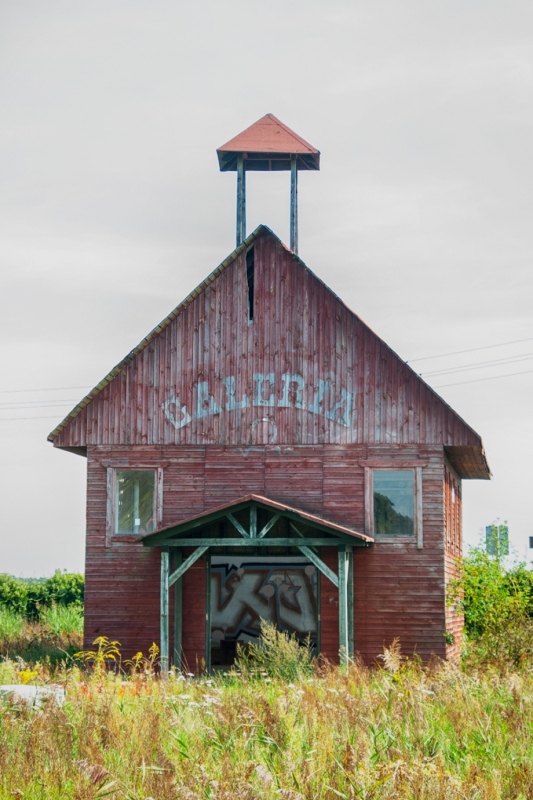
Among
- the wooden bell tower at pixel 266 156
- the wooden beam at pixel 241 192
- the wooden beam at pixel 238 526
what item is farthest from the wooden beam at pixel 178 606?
the wooden beam at pixel 241 192

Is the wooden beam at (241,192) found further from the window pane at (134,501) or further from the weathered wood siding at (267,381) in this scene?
the window pane at (134,501)

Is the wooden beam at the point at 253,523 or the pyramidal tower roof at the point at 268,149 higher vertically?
the pyramidal tower roof at the point at 268,149

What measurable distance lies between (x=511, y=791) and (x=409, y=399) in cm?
1422

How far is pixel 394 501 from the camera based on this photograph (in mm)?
21438

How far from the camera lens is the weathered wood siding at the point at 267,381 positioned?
21594mm

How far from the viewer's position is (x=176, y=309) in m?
22.4

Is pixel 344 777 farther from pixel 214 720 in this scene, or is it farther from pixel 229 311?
pixel 229 311

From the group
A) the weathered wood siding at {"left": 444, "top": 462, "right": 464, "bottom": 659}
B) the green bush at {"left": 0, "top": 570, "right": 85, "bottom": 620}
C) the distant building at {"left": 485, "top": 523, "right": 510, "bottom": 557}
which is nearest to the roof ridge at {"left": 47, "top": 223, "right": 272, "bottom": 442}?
the weathered wood siding at {"left": 444, "top": 462, "right": 464, "bottom": 659}

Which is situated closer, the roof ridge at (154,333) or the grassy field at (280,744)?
the grassy field at (280,744)

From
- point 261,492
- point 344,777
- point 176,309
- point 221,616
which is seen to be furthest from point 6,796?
point 221,616

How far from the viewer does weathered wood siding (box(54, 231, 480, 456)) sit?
21594mm

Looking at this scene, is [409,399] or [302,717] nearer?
[302,717]

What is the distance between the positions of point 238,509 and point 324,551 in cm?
250

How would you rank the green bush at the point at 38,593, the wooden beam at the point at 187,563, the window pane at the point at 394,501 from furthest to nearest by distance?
the green bush at the point at 38,593, the window pane at the point at 394,501, the wooden beam at the point at 187,563
